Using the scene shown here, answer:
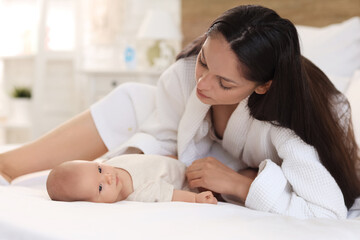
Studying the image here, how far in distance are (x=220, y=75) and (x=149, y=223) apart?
43 centimetres

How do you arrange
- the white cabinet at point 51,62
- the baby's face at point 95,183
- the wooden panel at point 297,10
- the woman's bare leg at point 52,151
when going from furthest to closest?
the white cabinet at point 51,62, the wooden panel at point 297,10, the woman's bare leg at point 52,151, the baby's face at point 95,183

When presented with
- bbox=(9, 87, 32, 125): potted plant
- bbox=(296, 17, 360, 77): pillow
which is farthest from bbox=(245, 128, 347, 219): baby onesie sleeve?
bbox=(9, 87, 32, 125): potted plant

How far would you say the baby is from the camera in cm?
109

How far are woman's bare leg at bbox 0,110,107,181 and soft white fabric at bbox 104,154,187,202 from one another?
0.26 meters

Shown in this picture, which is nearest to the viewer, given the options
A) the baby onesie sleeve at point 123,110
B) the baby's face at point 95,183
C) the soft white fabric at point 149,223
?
the soft white fabric at point 149,223

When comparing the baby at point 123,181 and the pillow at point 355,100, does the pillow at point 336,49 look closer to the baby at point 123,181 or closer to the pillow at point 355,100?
the pillow at point 355,100

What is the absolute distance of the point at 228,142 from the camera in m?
1.48

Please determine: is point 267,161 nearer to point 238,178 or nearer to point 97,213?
point 238,178

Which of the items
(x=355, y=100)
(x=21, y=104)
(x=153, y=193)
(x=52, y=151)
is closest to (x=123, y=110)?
(x=52, y=151)

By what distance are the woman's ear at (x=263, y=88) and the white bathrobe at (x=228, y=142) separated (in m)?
0.12

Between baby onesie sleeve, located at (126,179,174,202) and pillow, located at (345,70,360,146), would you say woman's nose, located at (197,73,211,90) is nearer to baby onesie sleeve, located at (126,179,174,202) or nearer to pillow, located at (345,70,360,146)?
baby onesie sleeve, located at (126,179,174,202)

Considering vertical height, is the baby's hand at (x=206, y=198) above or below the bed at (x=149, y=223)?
below

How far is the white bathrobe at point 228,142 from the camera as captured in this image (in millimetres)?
1168

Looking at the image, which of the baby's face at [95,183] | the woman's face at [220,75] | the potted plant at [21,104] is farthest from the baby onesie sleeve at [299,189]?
the potted plant at [21,104]
